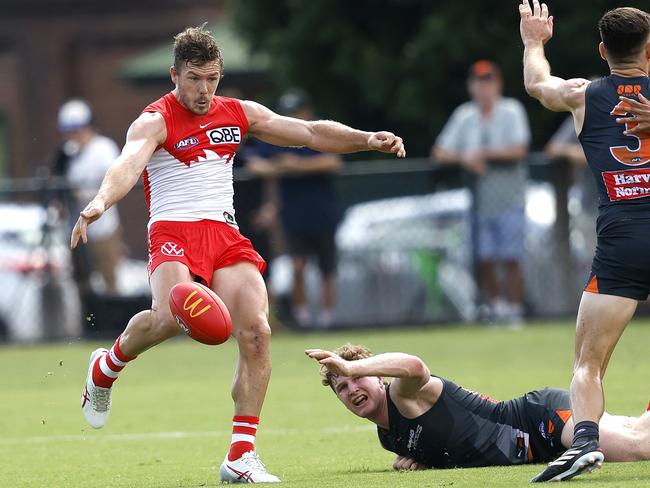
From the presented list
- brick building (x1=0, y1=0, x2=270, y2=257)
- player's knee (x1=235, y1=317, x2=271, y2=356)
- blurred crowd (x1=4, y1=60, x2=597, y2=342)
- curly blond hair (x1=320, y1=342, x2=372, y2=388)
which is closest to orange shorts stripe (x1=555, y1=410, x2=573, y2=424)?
curly blond hair (x1=320, y1=342, x2=372, y2=388)

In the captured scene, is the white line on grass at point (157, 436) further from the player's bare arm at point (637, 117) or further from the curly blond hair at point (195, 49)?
the player's bare arm at point (637, 117)

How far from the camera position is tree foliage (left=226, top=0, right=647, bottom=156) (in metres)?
21.5

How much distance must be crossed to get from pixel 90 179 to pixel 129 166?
10.1m

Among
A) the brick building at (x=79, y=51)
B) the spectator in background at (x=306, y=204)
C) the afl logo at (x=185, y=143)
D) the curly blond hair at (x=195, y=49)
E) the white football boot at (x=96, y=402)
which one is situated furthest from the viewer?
the brick building at (x=79, y=51)

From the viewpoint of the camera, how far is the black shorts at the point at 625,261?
7.12 meters

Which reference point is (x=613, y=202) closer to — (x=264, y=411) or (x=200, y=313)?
(x=200, y=313)

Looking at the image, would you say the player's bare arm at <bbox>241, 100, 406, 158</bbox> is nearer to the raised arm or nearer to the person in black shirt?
the raised arm

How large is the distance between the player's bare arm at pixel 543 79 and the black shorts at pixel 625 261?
59 centimetres

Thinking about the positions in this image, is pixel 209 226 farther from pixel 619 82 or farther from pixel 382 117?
pixel 382 117

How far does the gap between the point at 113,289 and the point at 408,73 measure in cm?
662

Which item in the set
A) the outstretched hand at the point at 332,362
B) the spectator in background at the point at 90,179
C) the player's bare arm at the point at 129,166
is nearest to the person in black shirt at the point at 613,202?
the outstretched hand at the point at 332,362

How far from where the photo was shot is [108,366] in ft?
28.0

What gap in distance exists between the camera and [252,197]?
17.7m

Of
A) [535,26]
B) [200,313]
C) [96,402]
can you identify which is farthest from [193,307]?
[535,26]
